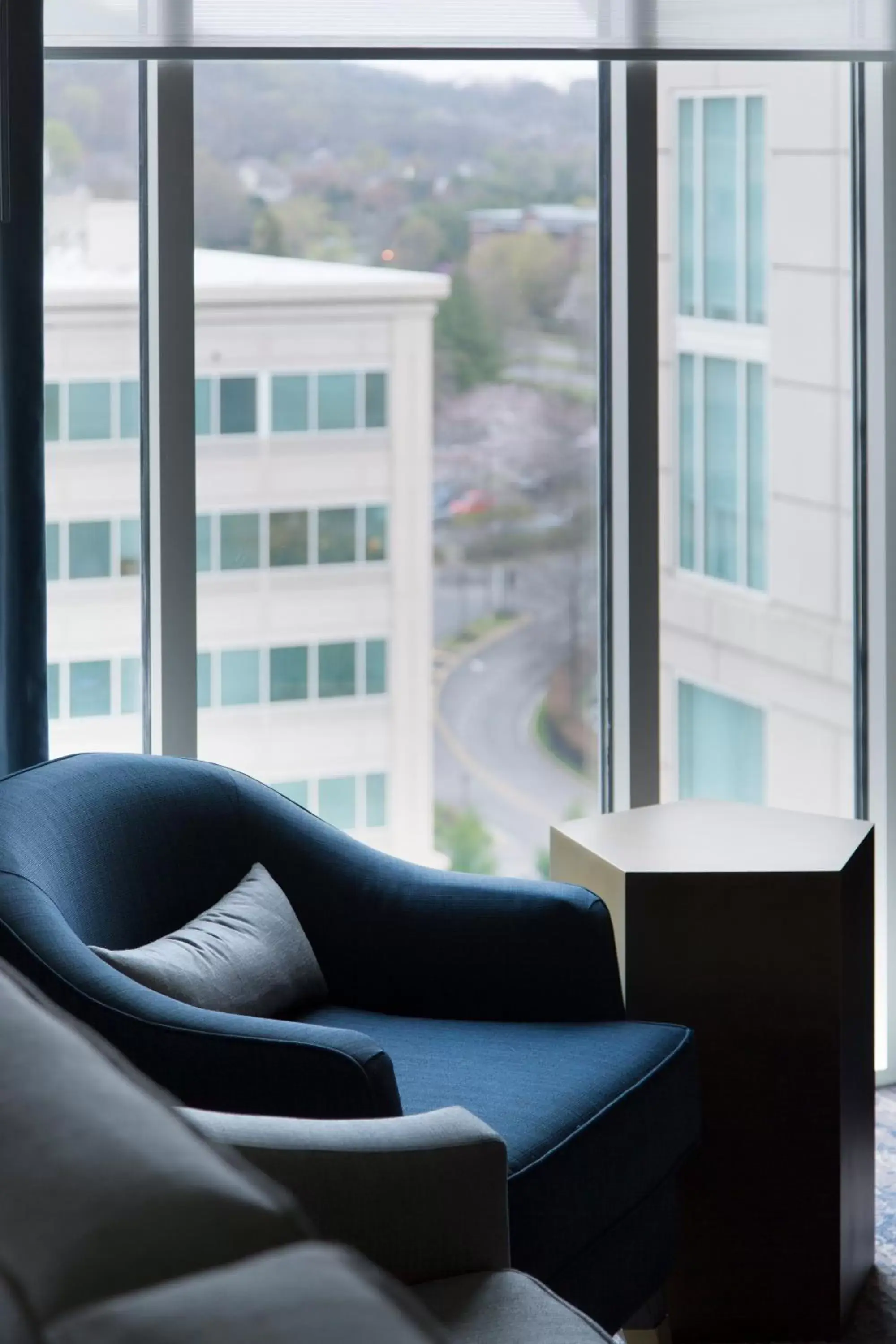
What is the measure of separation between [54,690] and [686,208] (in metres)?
1.72

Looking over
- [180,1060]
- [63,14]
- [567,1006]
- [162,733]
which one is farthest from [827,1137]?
[63,14]

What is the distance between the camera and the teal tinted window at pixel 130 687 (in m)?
3.15

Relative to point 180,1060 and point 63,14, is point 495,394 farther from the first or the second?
point 180,1060

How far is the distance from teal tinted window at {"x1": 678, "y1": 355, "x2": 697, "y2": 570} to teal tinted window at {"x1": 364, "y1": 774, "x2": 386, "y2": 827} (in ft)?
2.76

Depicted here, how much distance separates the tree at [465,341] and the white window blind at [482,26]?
0.50 metres

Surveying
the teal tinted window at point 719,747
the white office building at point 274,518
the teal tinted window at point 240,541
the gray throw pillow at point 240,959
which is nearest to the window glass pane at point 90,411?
the white office building at point 274,518

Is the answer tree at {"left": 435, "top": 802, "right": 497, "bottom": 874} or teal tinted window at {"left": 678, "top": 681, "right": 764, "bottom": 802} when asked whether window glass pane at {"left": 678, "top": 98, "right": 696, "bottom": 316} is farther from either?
tree at {"left": 435, "top": 802, "right": 497, "bottom": 874}

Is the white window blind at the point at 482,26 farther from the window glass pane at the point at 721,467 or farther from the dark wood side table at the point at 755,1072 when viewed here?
the dark wood side table at the point at 755,1072

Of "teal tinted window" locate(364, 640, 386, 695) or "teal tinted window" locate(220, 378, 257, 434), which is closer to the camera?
"teal tinted window" locate(220, 378, 257, 434)

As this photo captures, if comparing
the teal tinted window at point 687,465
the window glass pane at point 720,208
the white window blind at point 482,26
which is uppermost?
the white window blind at point 482,26

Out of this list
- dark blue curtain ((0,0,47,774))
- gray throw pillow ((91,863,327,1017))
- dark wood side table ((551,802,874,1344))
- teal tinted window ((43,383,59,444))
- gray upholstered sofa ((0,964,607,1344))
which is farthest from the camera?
teal tinted window ((43,383,59,444))

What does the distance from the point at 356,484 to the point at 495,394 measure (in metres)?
0.37

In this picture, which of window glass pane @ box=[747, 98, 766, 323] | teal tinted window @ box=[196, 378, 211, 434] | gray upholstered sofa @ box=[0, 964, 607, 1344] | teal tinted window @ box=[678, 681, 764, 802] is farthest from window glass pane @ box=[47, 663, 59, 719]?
gray upholstered sofa @ box=[0, 964, 607, 1344]

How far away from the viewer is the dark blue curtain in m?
2.65
